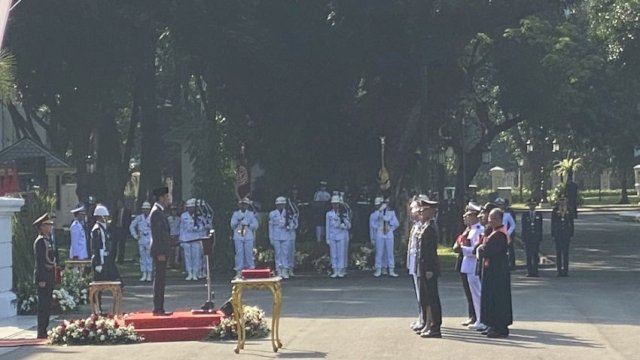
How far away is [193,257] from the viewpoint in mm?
30375

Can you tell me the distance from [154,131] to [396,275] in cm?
1386

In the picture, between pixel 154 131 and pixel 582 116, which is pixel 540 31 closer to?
pixel 582 116

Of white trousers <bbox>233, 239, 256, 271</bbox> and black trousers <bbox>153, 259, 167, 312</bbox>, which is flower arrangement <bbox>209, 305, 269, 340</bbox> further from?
white trousers <bbox>233, 239, 256, 271</bbox>

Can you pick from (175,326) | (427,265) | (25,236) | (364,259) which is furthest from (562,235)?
(175,326)

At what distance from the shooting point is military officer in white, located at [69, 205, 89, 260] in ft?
86.8

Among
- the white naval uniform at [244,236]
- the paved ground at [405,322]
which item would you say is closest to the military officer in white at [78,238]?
the paved ground at [405,322]

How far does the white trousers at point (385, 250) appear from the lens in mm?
30125

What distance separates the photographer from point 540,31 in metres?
36.2

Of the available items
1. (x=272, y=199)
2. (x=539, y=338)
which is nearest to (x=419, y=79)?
(x=272, y=199)

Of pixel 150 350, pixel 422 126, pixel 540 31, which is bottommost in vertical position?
pixel 150 350

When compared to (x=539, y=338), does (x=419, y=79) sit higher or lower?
higher

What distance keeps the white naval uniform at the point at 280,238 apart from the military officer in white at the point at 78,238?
217 inches

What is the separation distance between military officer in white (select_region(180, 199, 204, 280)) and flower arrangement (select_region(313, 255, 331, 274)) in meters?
3.09

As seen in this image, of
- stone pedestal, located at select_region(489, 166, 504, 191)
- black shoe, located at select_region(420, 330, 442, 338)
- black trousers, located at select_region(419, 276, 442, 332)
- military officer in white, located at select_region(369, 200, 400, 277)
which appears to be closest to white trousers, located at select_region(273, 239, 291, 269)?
military officer in white, located at select_region(369, 200, 400, 277)
